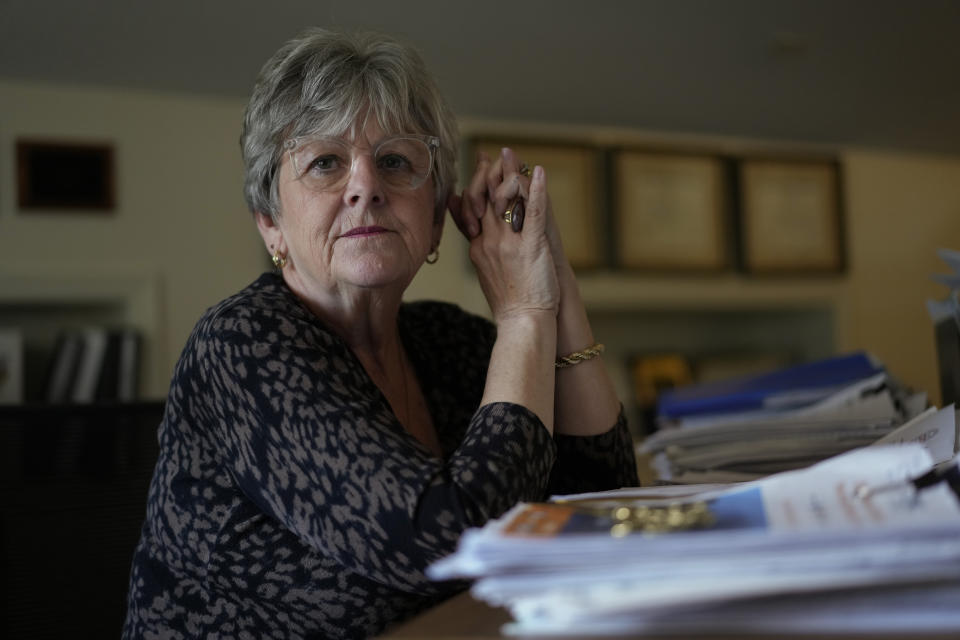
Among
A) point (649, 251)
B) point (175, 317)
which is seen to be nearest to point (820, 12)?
point (649, 251)

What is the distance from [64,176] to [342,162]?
2672mm

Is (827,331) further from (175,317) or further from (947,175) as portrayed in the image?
(175,317)

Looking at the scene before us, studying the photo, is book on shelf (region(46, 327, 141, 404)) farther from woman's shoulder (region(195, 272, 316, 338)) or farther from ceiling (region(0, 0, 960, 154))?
woman's shoulder (region(195, 272, 316, 338))

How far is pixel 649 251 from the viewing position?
14.9 feet

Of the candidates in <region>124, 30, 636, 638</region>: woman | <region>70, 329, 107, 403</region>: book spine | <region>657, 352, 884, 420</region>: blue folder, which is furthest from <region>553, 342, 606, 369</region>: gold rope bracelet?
<region>70, 329, 107, 403</region>: book spine

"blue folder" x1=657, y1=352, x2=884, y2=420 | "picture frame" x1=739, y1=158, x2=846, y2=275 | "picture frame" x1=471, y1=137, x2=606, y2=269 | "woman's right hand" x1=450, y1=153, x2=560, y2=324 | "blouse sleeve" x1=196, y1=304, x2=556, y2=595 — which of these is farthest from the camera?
"picture frame" x1=739, y1=158, x2=846, y2=275

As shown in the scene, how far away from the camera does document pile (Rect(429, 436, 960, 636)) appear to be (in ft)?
1.38

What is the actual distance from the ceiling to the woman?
201cm

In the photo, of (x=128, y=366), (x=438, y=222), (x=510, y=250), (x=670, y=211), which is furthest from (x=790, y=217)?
(x=510, y=250)

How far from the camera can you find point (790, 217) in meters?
4.88

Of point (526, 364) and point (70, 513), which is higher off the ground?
point (526, 364)

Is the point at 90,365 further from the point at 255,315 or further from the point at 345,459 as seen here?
the point at 345,459

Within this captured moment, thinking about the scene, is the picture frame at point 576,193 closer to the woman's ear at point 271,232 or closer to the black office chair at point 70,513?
the black office chair at point 70,513

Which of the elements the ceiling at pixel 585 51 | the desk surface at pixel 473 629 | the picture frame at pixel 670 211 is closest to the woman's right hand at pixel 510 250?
the desk surface at pixel 473 629
